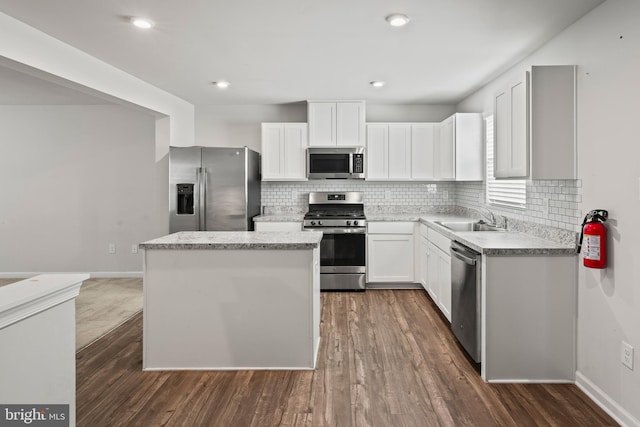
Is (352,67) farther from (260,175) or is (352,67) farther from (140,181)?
(140,181)

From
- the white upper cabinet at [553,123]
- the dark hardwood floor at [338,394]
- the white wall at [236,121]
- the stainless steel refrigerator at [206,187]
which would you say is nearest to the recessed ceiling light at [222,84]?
the stainless steel refrigerator at [206,187]

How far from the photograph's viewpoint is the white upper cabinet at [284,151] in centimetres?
547

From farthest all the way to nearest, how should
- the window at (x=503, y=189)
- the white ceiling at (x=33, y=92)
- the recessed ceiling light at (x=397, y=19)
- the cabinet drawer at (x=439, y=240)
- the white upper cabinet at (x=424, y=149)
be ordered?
the white upper cabinet at (x=424, y=149) < the white ceiling at (x=33, y=92) < the cabinet drawer at (x=439, y=240) < the window at (x=503, y=189) < the recessed ceiling light at (x=397, y=19)

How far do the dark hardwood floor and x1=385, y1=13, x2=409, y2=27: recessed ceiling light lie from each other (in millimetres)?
2424

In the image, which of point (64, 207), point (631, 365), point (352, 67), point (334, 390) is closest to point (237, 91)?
point (352, 67)

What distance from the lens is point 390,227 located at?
5.17m

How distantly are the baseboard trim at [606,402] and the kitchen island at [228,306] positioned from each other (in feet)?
5.82

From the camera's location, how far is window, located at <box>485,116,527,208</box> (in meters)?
3.73

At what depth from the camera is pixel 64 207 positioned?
593cm

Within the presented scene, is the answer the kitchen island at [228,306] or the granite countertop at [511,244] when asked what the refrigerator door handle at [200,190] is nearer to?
the kitchen island at [228,306]

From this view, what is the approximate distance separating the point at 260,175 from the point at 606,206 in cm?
416

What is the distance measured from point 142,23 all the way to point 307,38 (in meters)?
1.18

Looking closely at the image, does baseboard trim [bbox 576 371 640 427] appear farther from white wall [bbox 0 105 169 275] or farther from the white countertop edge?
white wall [bbox 0 105 169 275]

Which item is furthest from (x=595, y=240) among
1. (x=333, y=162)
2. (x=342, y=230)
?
(x=333, y=162)
